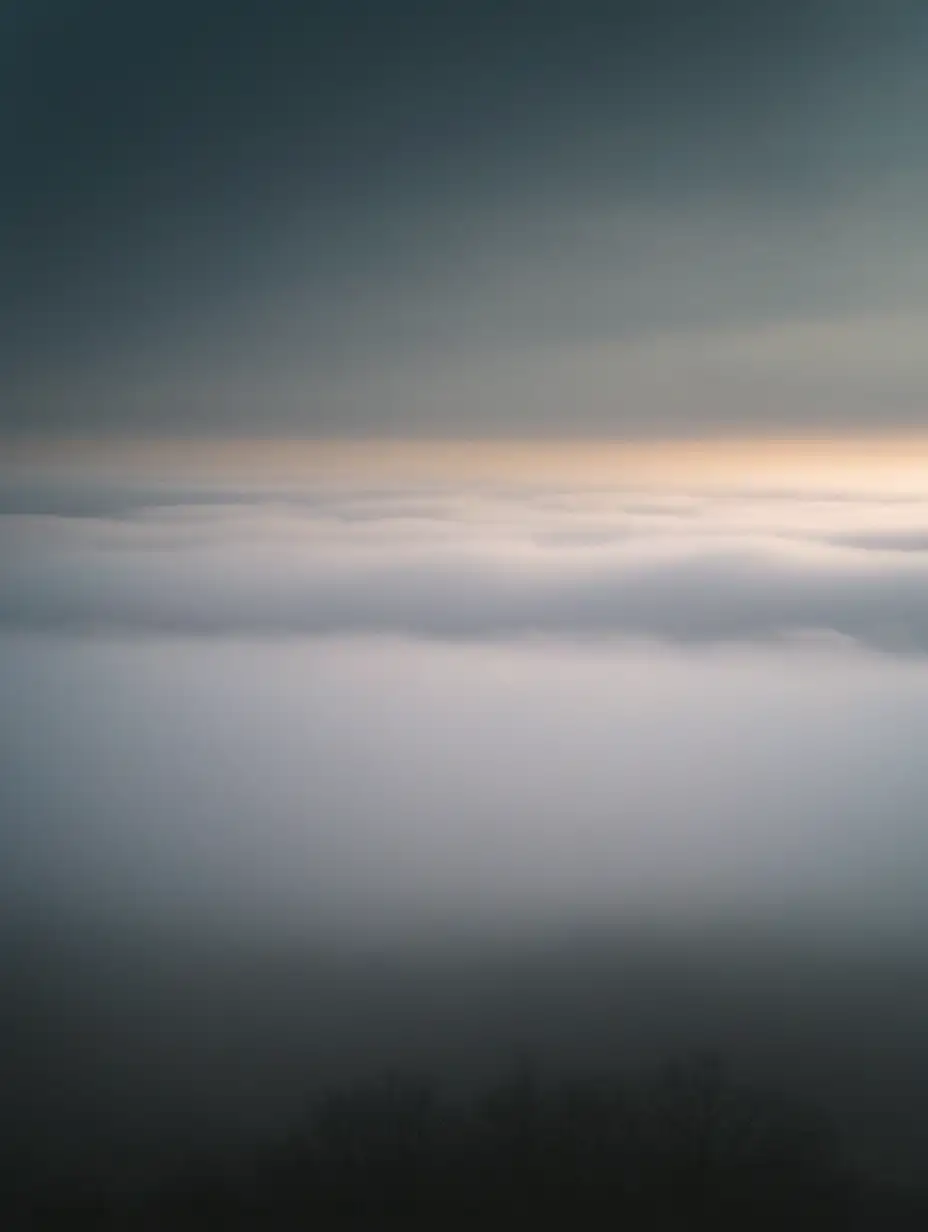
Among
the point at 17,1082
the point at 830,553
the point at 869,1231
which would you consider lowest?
the point at 869,1231

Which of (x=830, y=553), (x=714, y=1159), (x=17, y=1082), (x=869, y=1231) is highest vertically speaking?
(x=830, y=553)

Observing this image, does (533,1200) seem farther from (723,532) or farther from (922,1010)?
(723,532)

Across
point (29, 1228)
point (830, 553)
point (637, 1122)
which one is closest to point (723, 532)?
point (830, 553)

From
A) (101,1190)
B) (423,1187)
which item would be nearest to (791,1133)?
(423,1187)

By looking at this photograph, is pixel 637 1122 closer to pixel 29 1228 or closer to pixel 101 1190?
pixel 101 1190

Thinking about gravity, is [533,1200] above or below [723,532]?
below

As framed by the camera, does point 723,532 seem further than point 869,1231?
Yes
